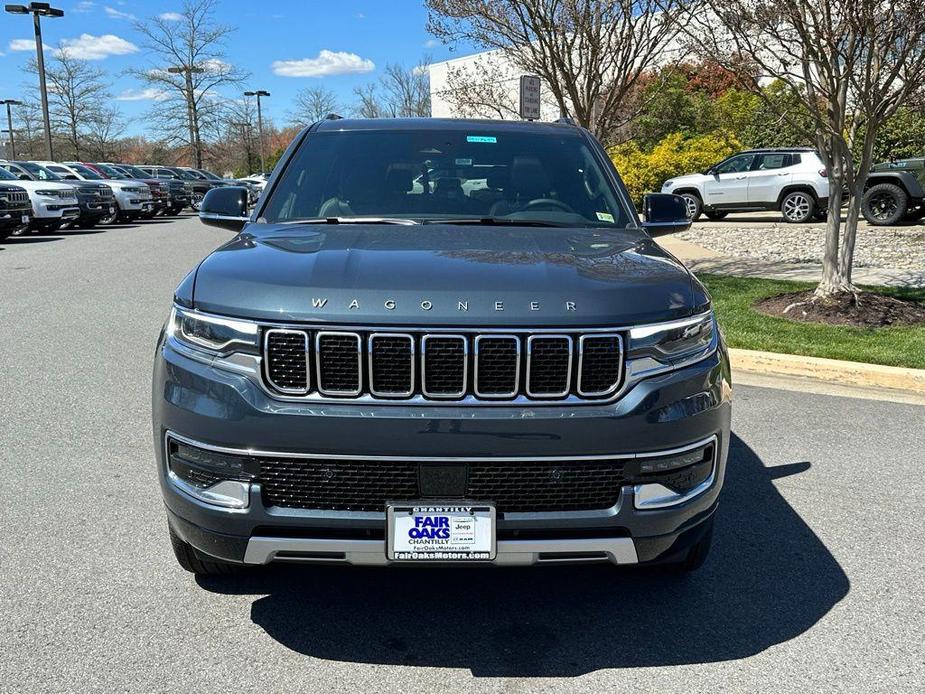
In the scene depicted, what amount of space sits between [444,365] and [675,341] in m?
0.78

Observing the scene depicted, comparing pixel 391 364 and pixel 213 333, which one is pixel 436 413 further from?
pixel 213 333

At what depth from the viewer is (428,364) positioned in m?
2.69

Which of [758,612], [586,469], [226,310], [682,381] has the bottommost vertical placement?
[758,612]

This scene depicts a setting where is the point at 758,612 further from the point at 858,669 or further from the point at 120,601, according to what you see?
the point at 120,601

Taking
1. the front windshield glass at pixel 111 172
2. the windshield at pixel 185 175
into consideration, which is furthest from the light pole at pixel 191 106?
the front windshield glass at pixel 111 172

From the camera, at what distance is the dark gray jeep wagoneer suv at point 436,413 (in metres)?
2.68

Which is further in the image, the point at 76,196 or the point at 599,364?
the point at 76,196

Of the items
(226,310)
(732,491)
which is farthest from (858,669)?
(226,310)

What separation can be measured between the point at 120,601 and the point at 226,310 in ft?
4.26

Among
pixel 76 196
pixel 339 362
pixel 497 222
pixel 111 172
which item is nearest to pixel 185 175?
pixel 111 172

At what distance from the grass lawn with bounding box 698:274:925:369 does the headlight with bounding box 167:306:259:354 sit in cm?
543

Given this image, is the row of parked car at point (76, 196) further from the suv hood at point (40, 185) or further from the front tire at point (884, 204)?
the front tire at point (884, 204)

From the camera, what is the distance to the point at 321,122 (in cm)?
476

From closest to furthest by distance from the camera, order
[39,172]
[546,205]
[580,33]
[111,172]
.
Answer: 1. [546,205]
2. [580,33]
3. [39,172]
4. [111,172]
